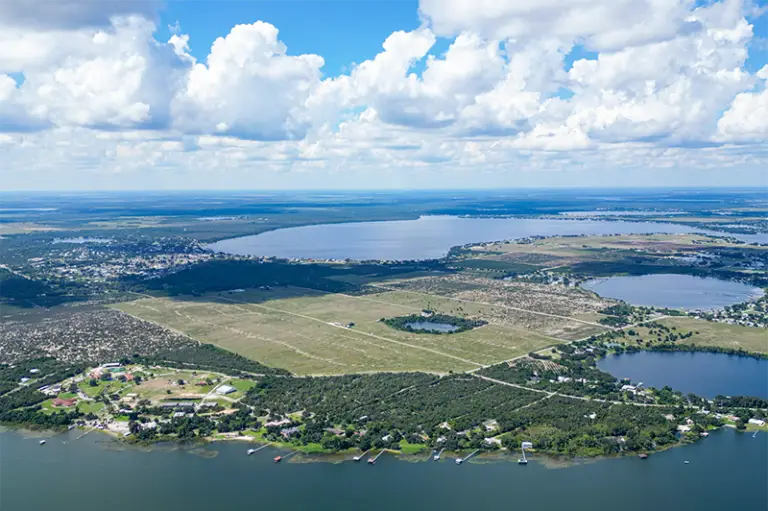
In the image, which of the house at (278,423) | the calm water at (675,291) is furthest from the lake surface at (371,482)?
the calm water at (675,291)

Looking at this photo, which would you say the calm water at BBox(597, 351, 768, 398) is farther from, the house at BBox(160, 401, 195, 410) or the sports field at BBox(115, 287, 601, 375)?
the house at BBox(160, 401, 195, 410)

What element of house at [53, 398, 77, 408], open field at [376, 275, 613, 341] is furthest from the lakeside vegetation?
open field at [376, 275, 613, 341]

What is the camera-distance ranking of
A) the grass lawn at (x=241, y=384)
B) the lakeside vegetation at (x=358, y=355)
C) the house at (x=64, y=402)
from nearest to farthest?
the lakeside vegetation at (x=358, y=355), the house at (x=64, y=402), the grass lawn at (x=241, y=384)

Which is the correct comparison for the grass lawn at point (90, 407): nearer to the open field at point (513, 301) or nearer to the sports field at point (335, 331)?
the sports field at point (335, 331)

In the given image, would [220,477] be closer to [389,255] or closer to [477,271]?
[477,271]

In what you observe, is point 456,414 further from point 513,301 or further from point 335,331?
→ point 513,301
